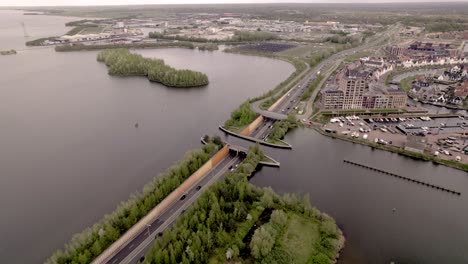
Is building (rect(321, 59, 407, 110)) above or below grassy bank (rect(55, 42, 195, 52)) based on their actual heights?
below

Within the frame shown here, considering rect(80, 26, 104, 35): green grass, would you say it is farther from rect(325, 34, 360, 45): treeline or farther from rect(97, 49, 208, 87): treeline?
rect(325, 34, 360, 45): treeline

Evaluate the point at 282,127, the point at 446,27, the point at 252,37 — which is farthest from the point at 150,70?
the point at 446,27

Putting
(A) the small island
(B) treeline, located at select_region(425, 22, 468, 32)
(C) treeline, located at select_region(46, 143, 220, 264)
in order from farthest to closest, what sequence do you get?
(B) treeline, located at select_region(425, 22, 468, 32), (A) the small island, (C) treeline, located at select_region(46, 143, 220, 264)

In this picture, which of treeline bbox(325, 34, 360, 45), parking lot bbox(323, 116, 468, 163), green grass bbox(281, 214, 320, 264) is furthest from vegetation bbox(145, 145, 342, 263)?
treeline bbox(325, 34, 360, 45)

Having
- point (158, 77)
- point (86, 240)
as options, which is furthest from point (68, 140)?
point (158, 77)

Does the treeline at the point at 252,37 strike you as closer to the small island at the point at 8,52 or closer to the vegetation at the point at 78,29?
the vegetation at the point at 78,29

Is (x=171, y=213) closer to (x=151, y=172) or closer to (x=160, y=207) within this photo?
(x=160, y=207)

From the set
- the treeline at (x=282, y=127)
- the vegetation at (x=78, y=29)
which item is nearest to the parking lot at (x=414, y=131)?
the treeline at (x=282, y=127)
